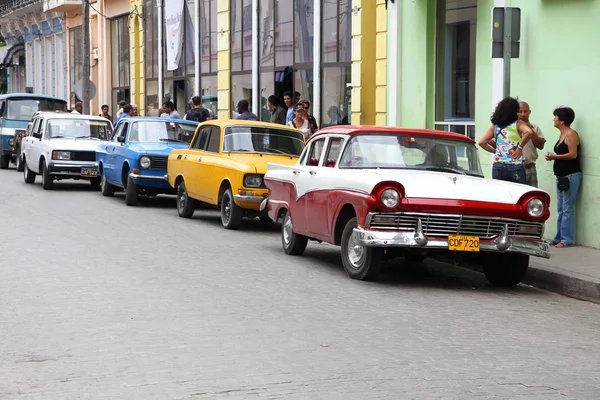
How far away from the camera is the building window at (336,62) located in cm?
2205

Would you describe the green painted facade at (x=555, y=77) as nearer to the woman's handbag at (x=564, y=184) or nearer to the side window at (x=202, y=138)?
the woman's handbag at (x=564, y=184)

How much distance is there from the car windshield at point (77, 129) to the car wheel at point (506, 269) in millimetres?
14324

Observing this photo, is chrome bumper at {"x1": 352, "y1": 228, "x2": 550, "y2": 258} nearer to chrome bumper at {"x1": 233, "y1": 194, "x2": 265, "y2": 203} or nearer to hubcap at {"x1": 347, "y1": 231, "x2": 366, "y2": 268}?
hubcap at {"x1": 347, "y1": 231, "x2": 366, "y2": 268}

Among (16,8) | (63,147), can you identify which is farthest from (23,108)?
(16,8)

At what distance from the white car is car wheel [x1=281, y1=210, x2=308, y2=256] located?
10.5 m

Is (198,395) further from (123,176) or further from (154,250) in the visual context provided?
(123,176)

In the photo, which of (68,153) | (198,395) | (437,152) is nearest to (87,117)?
(68,153)

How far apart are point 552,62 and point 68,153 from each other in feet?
37.8

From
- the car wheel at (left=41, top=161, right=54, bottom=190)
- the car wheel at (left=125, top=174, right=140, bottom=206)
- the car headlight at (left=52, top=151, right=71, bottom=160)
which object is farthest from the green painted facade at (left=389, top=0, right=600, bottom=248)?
the car wheel at (left=41, top=161, right=54, bottom=190)

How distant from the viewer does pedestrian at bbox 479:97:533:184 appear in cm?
1279

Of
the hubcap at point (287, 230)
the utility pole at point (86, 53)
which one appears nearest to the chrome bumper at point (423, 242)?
the hubcap at point (287, 230)

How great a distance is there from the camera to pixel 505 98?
1284cm

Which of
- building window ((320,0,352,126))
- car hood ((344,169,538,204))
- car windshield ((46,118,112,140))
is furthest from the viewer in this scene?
car windshield ((46,118,112,140))

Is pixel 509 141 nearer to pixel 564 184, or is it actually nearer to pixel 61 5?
pixel 564 184
